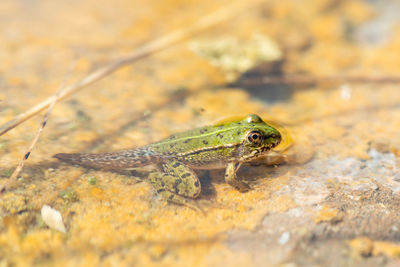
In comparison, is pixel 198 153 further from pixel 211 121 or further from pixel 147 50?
pixel 147 50

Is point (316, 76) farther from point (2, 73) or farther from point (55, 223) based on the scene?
point (2, 73)

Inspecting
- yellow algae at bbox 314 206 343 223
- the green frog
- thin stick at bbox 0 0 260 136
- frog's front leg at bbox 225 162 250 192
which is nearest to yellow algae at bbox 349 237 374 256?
yellow algae at bbox 314 206 343 223

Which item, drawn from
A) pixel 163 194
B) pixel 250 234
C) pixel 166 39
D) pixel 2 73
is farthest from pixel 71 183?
pixel 166 39

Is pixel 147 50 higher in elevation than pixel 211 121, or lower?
higher

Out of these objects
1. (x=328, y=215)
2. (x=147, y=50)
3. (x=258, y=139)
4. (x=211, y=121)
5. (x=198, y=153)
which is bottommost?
(x=328, y=215)

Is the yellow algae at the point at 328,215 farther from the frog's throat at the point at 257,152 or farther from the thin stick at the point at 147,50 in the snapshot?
the thin stick at the point at 147,50

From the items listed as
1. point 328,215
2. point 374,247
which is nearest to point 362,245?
point 374,247

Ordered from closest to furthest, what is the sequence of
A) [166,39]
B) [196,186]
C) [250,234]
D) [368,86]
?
[250,234] < [196,186] < [368,86] < [166,39]
